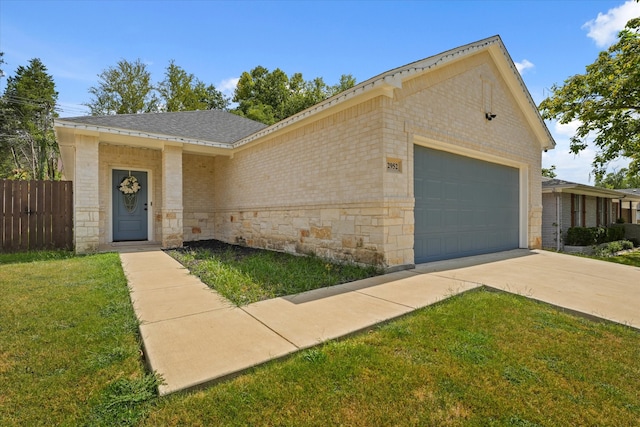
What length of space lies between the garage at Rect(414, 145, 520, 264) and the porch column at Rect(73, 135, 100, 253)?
8.50 m

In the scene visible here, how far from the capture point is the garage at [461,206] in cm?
668

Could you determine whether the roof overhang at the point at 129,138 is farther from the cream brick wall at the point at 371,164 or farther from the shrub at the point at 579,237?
the shrub at the point at 579,237

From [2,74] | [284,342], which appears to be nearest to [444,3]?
[284,342]

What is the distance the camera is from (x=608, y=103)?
11.8 meters

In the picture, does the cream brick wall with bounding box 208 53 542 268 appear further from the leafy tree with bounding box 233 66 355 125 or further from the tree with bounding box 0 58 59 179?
the tree with bounding box 0 58 59 179

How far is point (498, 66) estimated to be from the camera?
8.57m

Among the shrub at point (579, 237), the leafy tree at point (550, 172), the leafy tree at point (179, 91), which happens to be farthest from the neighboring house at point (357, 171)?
the leafy tree at point (550, 172)

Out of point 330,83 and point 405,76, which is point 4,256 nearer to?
point 405,76

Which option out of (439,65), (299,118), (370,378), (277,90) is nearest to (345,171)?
(299,118)

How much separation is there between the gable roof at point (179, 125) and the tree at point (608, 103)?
1357 cm

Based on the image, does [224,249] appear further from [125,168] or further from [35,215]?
[35,215]

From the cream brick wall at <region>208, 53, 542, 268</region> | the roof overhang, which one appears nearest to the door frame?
the roof overhang

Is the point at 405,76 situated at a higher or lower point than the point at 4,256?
higher

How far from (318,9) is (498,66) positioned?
5.50 m
